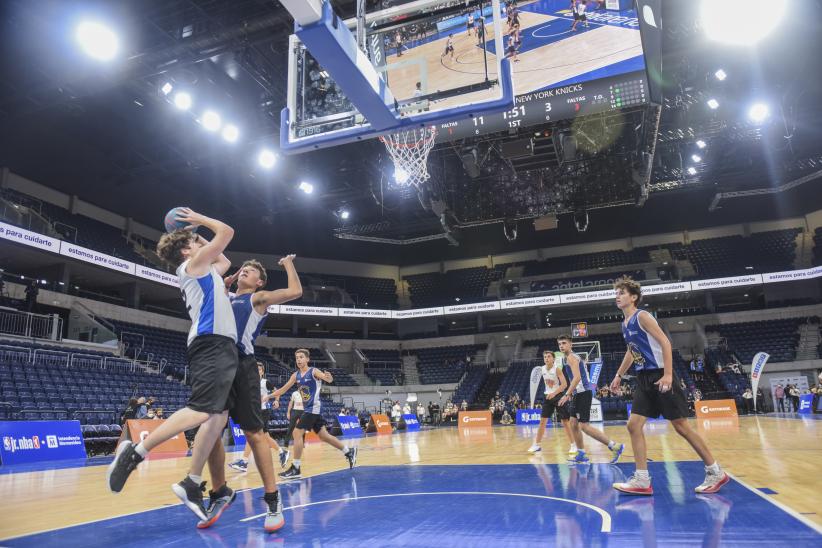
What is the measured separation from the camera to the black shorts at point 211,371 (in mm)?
3449

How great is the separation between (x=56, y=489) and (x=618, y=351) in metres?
30.8

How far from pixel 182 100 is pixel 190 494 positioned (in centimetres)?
1485

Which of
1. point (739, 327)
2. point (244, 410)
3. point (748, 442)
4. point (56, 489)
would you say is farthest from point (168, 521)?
point (739, 327)

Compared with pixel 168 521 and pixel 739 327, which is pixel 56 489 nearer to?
pixel 168 521

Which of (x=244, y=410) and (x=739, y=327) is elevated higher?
(x=739, y=327)

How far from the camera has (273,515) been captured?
12.2 feet

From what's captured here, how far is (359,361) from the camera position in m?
36.0

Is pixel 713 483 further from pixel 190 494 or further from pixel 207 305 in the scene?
pixel 207 305

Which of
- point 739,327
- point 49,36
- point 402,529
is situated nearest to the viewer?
point 402,529

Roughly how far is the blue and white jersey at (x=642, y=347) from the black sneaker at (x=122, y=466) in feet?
13.7

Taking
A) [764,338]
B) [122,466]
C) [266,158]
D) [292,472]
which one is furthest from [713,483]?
[764,338]

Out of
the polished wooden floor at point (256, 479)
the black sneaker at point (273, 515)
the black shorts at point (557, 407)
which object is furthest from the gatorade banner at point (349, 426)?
the black sneaker at point (273, 515)

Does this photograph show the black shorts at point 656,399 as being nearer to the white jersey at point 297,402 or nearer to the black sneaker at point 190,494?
the black sneaker at point 190,494

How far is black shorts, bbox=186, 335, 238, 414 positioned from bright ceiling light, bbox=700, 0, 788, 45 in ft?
45.9
